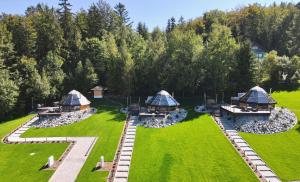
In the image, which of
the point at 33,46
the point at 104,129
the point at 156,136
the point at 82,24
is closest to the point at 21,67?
the point at 33,46

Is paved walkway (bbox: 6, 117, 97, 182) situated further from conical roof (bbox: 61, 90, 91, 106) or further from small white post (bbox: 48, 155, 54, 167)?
conical roof (bbox: 61, 90, 91, 106)

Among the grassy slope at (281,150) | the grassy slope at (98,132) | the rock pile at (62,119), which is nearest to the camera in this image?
the grassy slope at (281,150)

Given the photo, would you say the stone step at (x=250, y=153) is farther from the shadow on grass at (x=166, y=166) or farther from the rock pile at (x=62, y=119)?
the rock pile at (x=62, y=119)

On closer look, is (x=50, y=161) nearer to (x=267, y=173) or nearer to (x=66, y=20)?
(x=267, y=173)

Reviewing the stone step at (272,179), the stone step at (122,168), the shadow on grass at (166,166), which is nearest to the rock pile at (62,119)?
the stone step at (122,168)

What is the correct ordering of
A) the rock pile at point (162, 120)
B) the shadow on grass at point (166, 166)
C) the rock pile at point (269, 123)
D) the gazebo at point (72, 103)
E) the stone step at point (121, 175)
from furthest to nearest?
the gazebo at point (72, 103), the rock pile at point (162, 120), the rock pile at point (269, 123), the stone step at point (121, 175), the shadow on grass at point (166, 166)

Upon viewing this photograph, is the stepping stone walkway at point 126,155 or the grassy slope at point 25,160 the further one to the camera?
the grassy slope at point 25,160

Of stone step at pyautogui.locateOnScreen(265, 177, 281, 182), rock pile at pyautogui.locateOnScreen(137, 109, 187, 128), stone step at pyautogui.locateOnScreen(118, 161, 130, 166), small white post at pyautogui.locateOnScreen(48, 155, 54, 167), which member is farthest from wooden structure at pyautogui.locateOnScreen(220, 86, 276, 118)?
small white post at pyautogui.locateOnScreen(48, 155, 54, 167)
